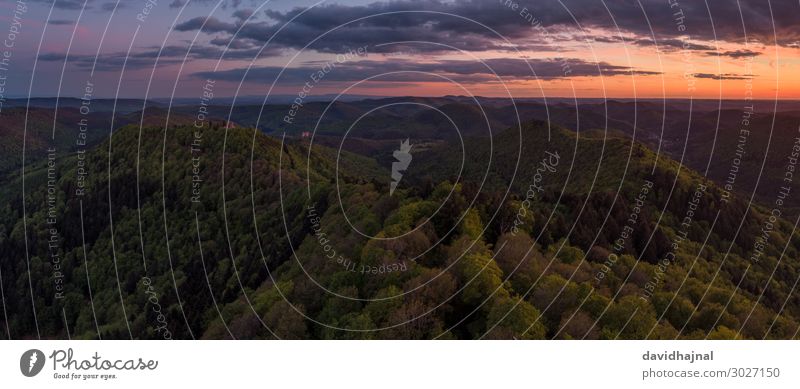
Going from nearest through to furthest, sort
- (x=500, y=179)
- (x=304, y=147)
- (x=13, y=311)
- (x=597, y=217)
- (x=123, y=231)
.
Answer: (x=597, y=217) → (x=13, y=311) → (x=123, y=231) → (x=500, y=179) → (x=304, y=147)

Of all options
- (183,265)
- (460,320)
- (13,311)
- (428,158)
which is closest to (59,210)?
(13,311)

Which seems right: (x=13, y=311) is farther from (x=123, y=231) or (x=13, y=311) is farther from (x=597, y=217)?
(x=597, y=217)

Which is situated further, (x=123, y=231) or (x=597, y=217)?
(x=123, y=231)

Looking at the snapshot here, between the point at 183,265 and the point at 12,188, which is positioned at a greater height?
the point at 183,265

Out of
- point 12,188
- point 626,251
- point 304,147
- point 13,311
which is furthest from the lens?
point 12,188

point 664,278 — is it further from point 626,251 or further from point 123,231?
point 123,231

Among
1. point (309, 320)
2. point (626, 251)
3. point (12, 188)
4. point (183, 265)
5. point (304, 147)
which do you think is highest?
point (309, 320)
